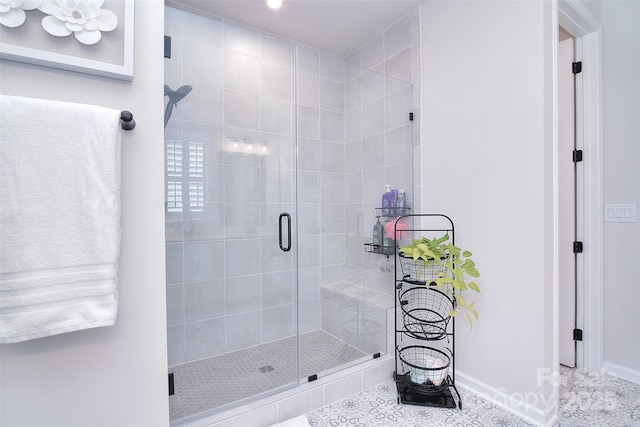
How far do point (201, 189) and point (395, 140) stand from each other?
4.47 ft

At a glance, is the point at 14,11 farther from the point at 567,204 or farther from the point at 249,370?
the point at 567,204

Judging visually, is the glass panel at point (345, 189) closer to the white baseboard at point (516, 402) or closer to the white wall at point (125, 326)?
the white baseboard at point (516, 402)

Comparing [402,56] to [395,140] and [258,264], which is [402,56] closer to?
[395,140]

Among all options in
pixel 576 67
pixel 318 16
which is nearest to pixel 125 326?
pixel 318 16

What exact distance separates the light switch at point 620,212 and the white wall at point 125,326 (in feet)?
8.39

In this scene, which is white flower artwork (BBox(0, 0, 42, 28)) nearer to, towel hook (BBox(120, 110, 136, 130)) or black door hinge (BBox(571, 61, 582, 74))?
towel hook (BBox(120, 110, 136, 130))

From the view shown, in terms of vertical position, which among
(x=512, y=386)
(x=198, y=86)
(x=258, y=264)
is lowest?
(x=512, y=386)

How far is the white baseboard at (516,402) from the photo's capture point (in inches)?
58.1

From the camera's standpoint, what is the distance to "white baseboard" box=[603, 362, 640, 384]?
184 centimetres

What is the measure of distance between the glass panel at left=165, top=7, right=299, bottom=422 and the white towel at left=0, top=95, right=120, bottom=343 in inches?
20.8

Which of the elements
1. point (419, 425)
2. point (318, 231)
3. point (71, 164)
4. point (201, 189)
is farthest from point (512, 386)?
point (71, 164)

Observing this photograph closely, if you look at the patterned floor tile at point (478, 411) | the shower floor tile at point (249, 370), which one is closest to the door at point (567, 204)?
the patterned floor tile at point (478, 411)

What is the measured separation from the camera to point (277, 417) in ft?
4.98

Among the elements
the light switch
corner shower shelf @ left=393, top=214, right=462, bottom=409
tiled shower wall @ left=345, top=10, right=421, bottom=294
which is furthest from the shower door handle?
the light switch
